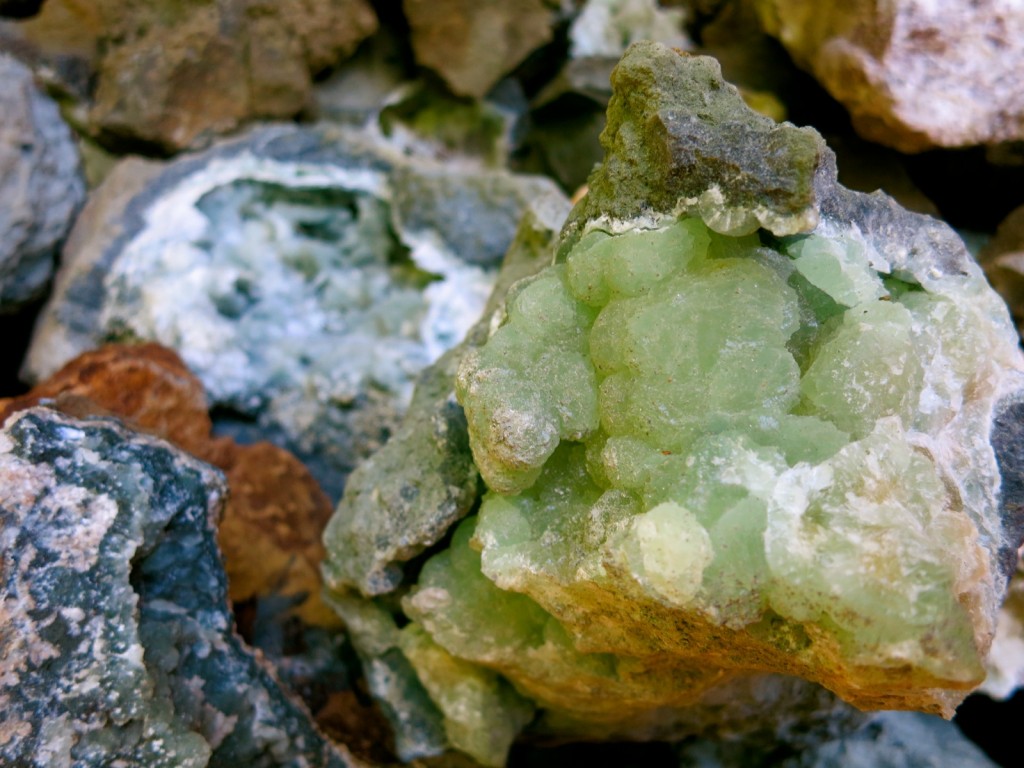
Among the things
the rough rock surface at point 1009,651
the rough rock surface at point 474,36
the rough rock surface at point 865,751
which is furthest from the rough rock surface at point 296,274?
the rough rock surface at point 1009,651

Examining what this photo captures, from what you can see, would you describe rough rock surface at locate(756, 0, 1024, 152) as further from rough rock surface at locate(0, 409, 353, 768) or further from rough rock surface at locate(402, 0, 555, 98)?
rough rock surface at locate(0, 409, 353, 768)

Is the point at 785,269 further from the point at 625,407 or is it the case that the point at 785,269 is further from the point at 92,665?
the point at 92,665

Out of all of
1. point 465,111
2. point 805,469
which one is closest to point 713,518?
point 805,469

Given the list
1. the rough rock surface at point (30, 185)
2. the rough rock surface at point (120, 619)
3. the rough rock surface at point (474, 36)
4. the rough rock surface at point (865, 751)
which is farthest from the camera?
the rough rock surface at point (474, 36)

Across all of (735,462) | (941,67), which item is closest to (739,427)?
(735,462)

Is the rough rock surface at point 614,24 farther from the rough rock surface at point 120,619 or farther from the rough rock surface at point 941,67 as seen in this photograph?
the rough rock surface at point 120,619

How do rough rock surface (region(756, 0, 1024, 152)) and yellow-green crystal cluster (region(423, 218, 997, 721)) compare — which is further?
rough rock surface (region(756, 0, 1024, 152))

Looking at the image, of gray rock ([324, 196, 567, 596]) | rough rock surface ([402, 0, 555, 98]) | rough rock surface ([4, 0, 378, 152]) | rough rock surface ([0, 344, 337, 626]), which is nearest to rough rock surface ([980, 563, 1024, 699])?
gray rock ([324, 196, 567, 596])

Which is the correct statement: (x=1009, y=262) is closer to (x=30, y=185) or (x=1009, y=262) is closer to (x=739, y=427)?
(x=739, y=427)
